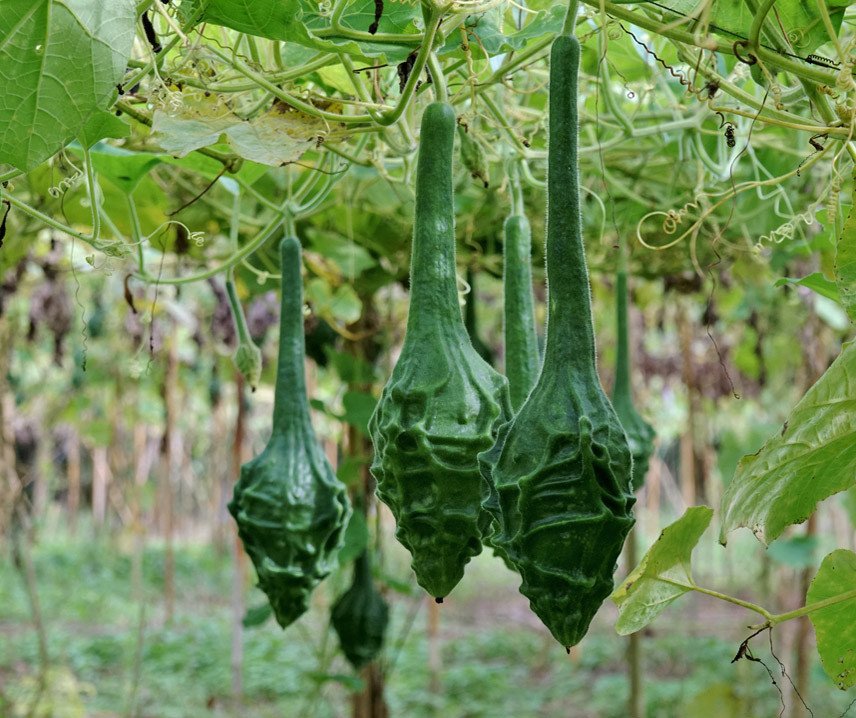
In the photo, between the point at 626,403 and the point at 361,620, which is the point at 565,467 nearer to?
the point at 626,403

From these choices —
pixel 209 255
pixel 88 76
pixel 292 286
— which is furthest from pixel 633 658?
pixel 88 76

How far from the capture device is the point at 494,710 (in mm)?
5312

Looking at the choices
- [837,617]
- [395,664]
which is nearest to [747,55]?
[837,617]

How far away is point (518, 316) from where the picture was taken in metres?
0.90

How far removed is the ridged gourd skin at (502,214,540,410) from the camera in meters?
0.87

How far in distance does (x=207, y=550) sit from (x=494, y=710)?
7.31 meters

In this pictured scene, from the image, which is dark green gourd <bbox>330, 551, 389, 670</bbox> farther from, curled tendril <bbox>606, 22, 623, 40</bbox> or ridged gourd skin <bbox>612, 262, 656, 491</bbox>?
curled tendril <bbox>606, 22, 623, 40</bbox>

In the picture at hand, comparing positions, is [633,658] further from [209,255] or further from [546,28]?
[546,28]

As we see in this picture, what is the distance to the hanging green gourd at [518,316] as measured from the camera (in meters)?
0.87

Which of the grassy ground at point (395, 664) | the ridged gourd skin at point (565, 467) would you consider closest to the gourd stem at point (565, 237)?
the ridged gourd skin at point (565, 467)

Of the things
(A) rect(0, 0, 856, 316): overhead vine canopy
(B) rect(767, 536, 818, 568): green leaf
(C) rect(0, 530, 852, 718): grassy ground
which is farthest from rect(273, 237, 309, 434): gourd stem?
(B) rect(767, 536, 818, 568): green leaf

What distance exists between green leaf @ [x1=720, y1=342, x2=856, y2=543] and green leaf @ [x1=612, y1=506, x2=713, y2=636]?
0.10ft

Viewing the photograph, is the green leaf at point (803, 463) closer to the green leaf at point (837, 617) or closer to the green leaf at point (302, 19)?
the green leaf at point (837, 617)

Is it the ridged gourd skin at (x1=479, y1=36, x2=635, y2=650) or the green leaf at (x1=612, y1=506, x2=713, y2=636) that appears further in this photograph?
the green leaf at (x1=612, y1=506, x2=713, y2=636)
